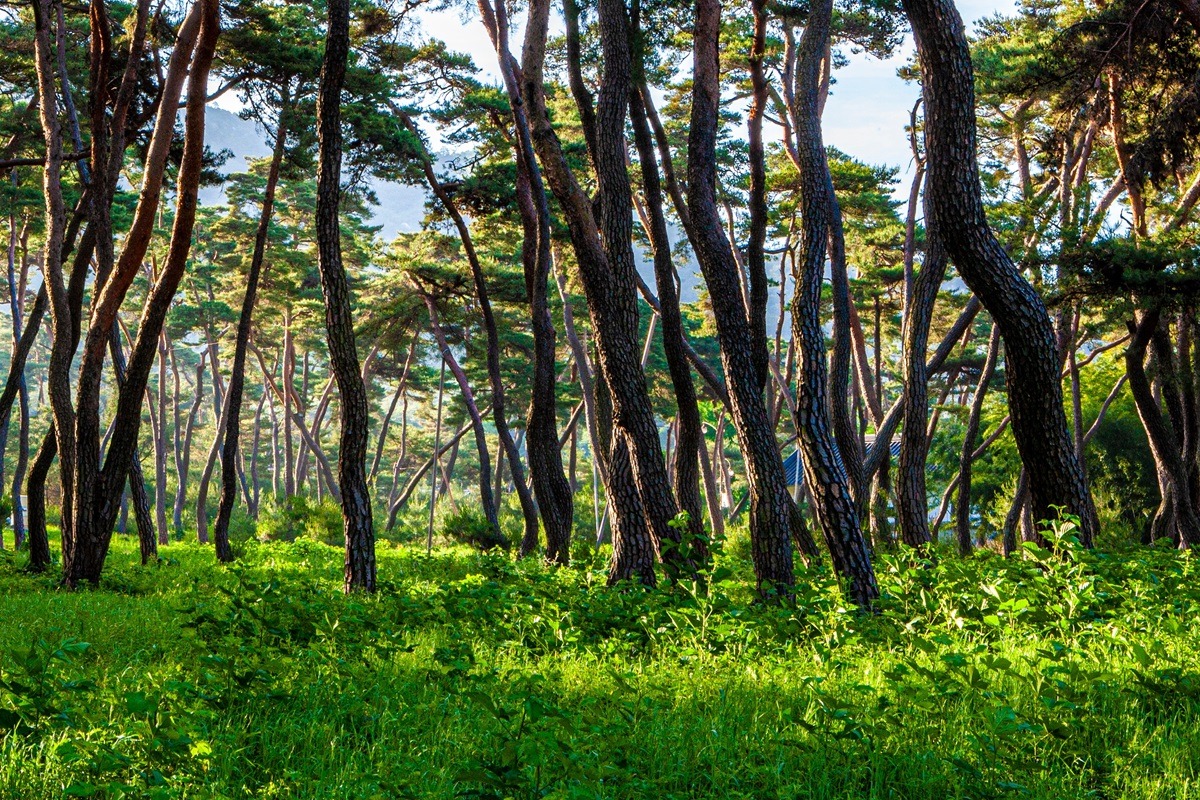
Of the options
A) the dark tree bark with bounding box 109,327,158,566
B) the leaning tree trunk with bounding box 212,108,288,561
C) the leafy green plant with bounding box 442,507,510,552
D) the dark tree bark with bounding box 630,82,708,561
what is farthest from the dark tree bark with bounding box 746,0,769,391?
the leafy green plant with bounding box 442,507,510,552

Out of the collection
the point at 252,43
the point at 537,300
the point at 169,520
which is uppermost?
the point at 252,43

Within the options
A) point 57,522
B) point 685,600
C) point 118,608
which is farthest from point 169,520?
point 685,600

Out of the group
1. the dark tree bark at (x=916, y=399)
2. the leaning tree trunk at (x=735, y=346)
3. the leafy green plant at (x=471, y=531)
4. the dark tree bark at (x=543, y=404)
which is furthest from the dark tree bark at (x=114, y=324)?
the leafy green plant at (x=471, y=531)

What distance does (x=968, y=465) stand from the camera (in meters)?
17.2

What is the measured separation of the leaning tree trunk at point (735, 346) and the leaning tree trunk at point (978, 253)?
1.95m

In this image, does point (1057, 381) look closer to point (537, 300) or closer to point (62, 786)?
point (62, 786)

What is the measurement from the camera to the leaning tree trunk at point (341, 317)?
348 inches

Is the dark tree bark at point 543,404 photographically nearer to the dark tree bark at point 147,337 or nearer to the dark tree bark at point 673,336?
the dark tree bark at point 673,336

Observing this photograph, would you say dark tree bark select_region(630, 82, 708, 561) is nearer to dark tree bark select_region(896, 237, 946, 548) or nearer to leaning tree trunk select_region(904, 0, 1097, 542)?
dark tree bark select_region(896, 237, 946, 548)

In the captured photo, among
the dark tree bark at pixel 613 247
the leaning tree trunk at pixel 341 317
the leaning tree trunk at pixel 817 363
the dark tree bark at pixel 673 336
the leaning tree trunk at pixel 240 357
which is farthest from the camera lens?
the leaning tree trunk at pixel 240 357

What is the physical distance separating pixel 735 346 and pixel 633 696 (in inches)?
162

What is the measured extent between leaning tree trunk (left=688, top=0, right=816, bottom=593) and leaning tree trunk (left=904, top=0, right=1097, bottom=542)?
1951mm

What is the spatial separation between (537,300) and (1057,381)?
750cm

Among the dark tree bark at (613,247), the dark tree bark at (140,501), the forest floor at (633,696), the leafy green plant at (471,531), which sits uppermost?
the dark tree bark at (613,247)
